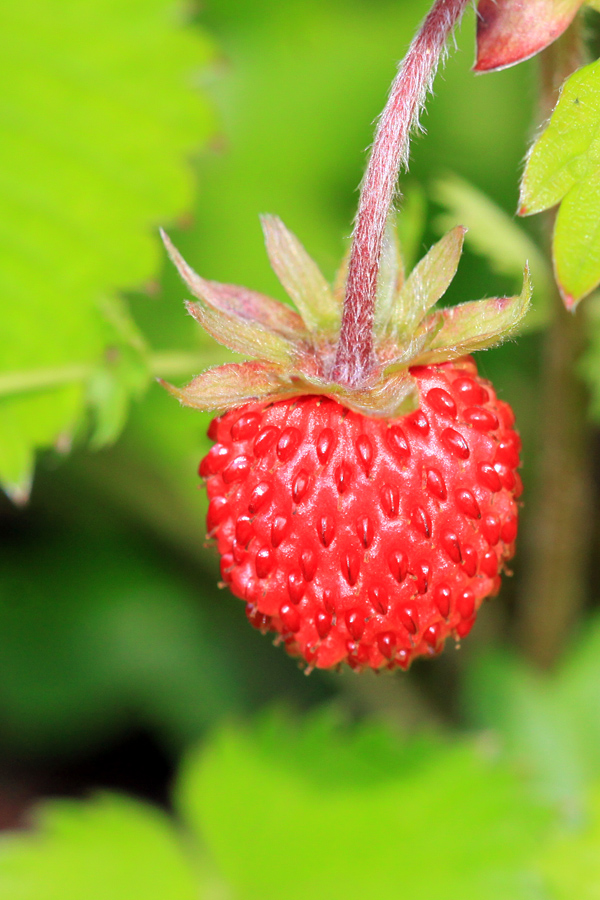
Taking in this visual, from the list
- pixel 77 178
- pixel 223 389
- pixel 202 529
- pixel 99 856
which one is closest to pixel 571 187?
pixel 223 389

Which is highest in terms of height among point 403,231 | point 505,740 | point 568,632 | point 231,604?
point 231,604

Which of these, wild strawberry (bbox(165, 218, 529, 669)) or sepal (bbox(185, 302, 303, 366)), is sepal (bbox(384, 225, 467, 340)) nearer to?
wild strawberry (bbox(165, 218, 529, 669))

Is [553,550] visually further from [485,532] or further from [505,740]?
[485,532]

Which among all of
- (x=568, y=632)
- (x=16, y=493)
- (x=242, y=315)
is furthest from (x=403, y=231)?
(x=568, y=632)

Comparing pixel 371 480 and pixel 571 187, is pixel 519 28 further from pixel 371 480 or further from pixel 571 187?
pixel 371 480

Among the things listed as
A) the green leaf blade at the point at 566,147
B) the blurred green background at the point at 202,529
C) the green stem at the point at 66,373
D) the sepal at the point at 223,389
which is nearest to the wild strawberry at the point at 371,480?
the sepal at the point at 223,389

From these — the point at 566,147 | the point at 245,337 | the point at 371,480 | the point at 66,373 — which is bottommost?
the point at 371,480

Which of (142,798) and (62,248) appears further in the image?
(142,798)
